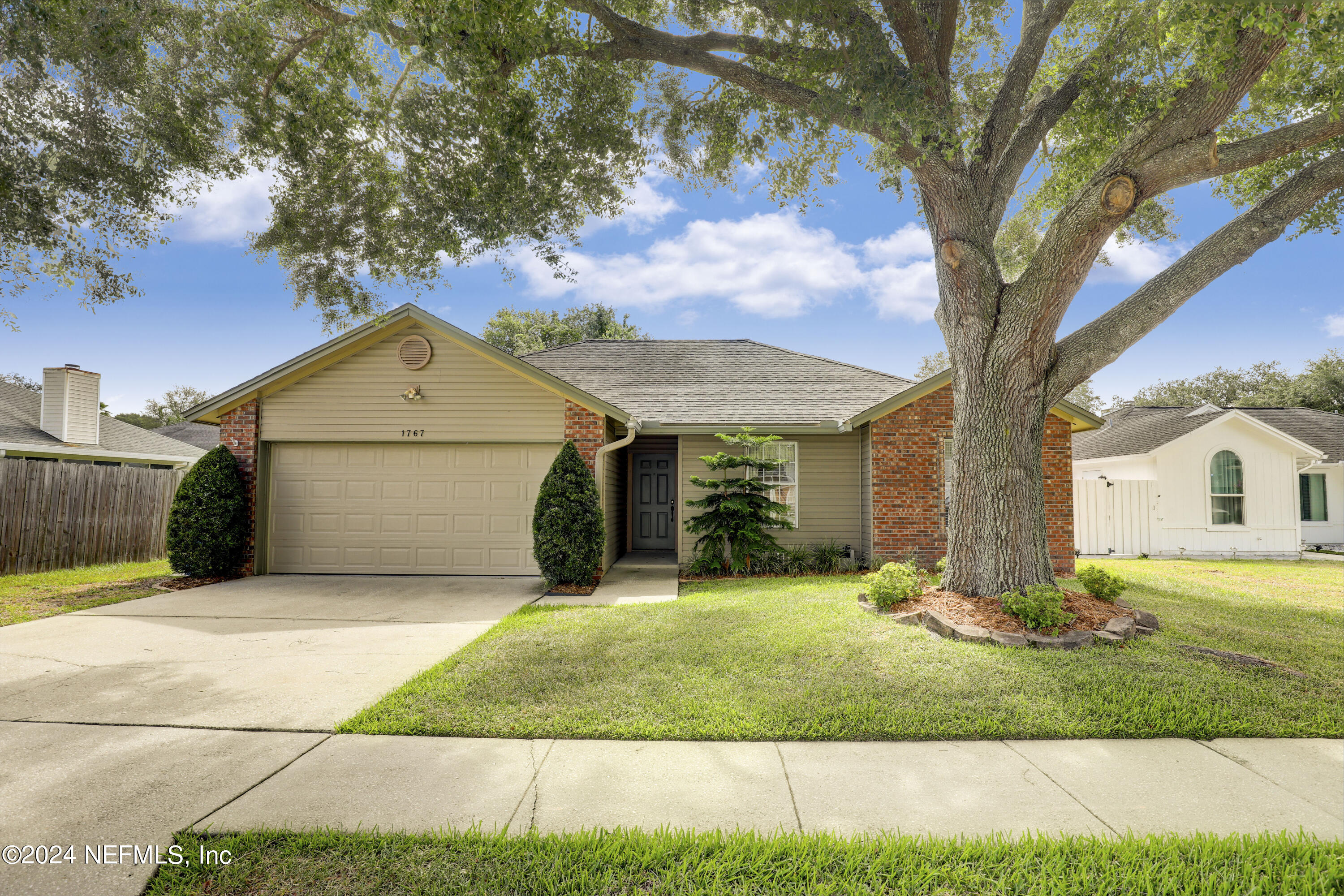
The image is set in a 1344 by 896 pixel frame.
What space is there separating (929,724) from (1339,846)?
176 cm

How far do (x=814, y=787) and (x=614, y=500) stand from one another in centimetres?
923

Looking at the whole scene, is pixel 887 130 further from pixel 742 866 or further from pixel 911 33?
pixel 742 866

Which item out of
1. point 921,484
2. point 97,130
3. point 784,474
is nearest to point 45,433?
point 97,130

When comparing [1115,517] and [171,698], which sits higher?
[1115,517]

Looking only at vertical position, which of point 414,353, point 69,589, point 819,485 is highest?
point 414,353

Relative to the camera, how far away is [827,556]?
10734mm

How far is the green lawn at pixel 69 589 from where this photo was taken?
776 centimetres

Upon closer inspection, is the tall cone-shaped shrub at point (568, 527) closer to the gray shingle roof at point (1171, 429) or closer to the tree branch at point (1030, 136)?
the tree branch at point (1030, 136)

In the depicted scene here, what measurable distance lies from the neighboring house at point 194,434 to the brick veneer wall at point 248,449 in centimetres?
1468

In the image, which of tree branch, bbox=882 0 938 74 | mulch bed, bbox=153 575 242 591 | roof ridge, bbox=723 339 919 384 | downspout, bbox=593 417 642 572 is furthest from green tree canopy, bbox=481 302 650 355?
tree branch, bbox=882 0 938 74

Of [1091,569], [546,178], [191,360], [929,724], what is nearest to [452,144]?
[546,178]

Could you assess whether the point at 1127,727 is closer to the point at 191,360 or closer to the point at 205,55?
the point at 205,55

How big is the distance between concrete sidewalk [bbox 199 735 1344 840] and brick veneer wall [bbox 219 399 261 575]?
8250 mm

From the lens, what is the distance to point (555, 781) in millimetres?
3193
